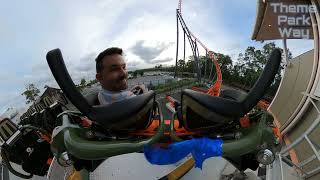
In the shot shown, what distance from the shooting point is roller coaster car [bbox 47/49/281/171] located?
57.6 inches

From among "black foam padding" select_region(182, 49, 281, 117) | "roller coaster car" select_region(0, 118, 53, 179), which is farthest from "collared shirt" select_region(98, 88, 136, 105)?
"roller coaster car" select_region(0, 118, 53, 179)

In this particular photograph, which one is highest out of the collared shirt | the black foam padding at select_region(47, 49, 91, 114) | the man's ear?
the black foam padding at select_region(47, 49, 91, 114)

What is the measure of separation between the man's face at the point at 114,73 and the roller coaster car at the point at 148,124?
283 millimetres

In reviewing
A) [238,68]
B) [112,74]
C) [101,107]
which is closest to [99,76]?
[112,74]

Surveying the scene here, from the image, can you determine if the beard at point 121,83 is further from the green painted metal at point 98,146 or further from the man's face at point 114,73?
the green painted metal at point 98,146

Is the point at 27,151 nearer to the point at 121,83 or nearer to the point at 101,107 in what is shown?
the point at 121,83

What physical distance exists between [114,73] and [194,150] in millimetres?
602

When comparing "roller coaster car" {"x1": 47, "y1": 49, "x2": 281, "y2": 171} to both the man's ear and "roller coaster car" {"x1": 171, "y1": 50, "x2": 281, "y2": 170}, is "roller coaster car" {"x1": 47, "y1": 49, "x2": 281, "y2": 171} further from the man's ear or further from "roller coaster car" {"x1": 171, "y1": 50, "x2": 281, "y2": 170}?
the man's ear

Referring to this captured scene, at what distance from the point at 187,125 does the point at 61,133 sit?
0.51 meters

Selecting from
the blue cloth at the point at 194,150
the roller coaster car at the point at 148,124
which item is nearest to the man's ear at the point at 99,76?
the roller coaster car at the point at 148,124

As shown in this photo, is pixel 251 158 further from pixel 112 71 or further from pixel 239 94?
pixel 112 71

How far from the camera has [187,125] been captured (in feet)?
5.11

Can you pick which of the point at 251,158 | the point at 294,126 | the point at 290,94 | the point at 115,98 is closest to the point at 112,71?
the point at 115,98

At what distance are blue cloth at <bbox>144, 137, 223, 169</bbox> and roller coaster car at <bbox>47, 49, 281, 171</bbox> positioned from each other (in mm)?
36
